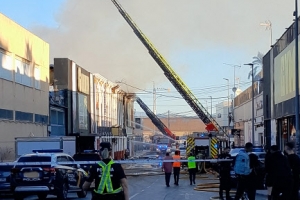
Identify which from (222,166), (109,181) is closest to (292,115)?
(222,166)

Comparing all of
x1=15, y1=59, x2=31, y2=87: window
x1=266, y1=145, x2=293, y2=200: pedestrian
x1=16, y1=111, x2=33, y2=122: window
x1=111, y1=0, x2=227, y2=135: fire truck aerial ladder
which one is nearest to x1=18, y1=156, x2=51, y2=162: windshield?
x1=266, y1=145, x2=293, y2=200: pedestrian

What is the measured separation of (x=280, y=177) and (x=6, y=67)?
29005 mm

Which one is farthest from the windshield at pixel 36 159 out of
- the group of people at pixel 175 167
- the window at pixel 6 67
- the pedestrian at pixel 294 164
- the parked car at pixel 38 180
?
the window at pixel 6 67

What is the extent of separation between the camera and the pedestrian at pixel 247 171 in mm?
16564

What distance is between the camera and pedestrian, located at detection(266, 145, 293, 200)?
13.7 m

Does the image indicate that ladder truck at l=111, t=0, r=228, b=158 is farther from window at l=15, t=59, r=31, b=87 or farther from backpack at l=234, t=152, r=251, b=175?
backpack at l=234, t=152, r=251, b=175

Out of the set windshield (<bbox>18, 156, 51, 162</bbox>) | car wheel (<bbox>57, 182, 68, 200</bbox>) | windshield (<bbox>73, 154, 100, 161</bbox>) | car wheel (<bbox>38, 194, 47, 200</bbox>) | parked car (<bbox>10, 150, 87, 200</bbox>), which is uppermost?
windshield (<bbox>18, 156, 51, 162</bbox>)

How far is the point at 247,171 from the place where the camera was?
16.6 m

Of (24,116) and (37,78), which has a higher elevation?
(37,78)

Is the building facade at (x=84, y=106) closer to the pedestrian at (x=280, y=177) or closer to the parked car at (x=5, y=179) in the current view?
the parked car at (x=5, y=179)

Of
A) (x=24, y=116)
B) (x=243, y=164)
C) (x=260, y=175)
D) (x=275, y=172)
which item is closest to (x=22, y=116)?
(x=24, y=116)

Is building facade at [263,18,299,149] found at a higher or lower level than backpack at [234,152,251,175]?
higher

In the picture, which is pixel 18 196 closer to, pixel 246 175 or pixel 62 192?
pixel 62 192

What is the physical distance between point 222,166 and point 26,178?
6511mm
